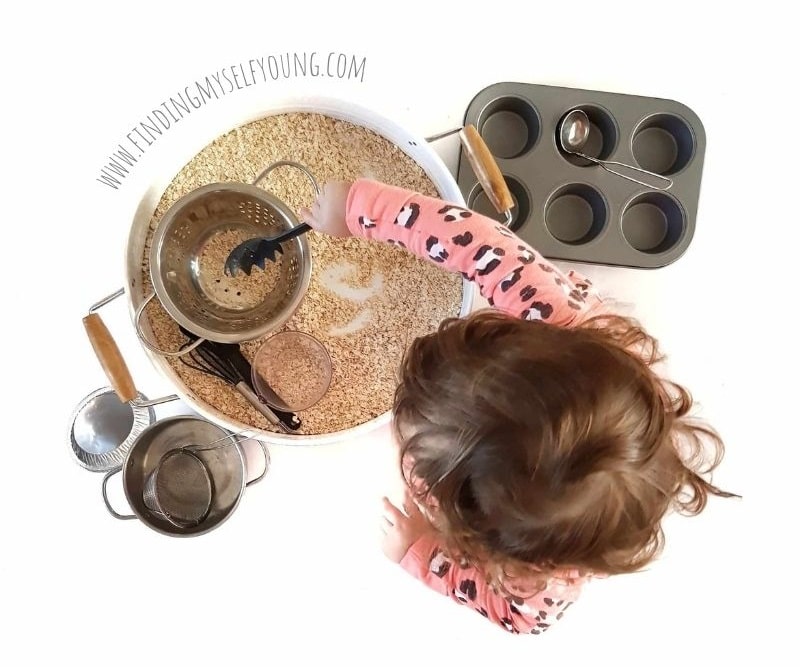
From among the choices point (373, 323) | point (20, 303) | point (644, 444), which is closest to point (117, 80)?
point (20, 303)

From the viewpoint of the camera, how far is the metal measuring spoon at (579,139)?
78cm

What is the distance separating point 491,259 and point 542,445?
22 cm

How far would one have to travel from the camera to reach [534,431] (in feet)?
1.75

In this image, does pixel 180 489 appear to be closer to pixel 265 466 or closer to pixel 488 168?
pixel 265 466

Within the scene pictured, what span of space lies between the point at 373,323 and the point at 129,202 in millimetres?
324

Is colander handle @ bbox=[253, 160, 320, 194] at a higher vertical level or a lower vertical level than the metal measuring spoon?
lower

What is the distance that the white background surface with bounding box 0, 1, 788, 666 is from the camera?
2.56ft

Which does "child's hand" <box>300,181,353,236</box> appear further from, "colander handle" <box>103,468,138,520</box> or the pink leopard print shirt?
"colander handle" <box>103,468,138,520</box>

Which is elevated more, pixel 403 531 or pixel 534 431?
pixel 534 431

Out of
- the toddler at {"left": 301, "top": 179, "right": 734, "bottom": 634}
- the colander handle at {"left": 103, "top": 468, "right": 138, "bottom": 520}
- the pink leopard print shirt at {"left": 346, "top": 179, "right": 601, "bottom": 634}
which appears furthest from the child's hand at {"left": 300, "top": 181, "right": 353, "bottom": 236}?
the colander handle at {"left": 103, "top": 468, "right": 138, "bottom": 520}

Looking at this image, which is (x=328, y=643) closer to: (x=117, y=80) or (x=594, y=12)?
(x=117, y=80)

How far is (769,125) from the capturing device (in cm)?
86

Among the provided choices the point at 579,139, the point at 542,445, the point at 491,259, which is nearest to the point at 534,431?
the point at 542,445

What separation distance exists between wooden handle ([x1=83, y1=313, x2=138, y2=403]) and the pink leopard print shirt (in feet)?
0.95
